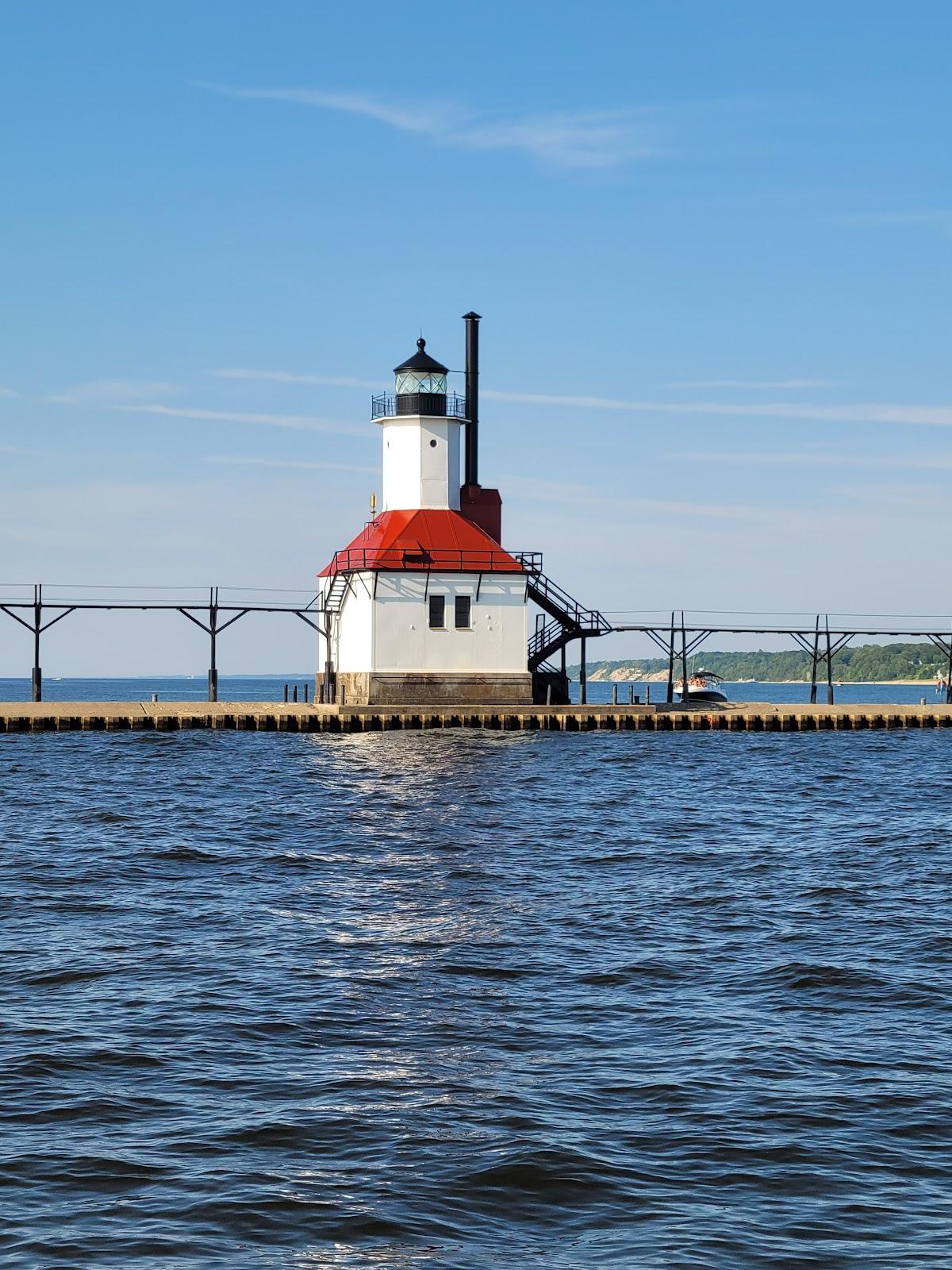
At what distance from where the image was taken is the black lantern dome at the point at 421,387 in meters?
57.5

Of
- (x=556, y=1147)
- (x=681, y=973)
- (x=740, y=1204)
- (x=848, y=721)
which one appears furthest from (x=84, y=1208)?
(x=848, y=721)

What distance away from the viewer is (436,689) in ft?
178

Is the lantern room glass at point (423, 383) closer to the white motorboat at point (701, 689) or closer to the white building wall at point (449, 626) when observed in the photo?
the white building wall at point (449, 626)

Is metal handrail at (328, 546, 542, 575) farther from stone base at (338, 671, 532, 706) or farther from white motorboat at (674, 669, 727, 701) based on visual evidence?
white motorboat at (674, 669, 727, 701)

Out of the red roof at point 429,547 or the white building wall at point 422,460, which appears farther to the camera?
the white building wall at point 422,460

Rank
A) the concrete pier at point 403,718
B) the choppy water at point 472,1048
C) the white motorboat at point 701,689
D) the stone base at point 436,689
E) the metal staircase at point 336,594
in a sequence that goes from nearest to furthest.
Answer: the choppy water at point 472,1048, the concrete pier at point 403,718, the stone base at point 436,689, the metal staircase at point 336,594, the white motorboat at point 701,689

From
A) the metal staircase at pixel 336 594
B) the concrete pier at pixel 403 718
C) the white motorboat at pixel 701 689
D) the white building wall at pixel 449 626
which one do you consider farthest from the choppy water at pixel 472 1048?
the white motorboat at pixel 701 689

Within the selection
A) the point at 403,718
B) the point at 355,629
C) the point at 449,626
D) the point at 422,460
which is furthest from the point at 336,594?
the point at 403,718

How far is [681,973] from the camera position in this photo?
15.8 metres

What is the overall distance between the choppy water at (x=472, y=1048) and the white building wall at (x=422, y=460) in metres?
30.8

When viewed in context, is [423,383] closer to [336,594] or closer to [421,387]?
[421,387]

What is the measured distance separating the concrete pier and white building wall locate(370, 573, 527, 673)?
5.95 feet

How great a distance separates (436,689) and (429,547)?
5.30 meters

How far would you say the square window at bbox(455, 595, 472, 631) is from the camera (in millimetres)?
54844
